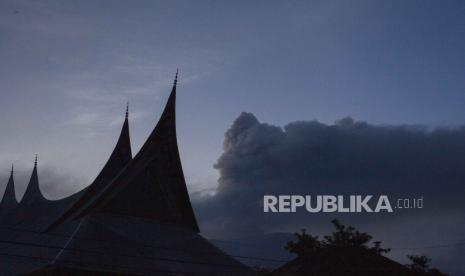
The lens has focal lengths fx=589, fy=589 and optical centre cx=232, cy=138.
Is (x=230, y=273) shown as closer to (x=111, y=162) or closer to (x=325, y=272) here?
(x=325, y=272)

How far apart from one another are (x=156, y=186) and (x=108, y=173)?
6594mm

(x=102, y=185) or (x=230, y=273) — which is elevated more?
(x=102, y=185)

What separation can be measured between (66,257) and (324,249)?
12.6 meters

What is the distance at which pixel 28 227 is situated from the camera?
145ft

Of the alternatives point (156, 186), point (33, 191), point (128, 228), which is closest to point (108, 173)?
point (156, 186)

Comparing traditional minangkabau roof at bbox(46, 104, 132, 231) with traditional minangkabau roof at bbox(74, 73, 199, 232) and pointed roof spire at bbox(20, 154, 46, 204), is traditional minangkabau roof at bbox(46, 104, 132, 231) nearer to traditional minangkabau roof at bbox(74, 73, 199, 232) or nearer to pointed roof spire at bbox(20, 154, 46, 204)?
traditional minangkabau roof at bbox(74, 73, 199, 232)

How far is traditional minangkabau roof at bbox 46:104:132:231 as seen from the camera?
39.2 m

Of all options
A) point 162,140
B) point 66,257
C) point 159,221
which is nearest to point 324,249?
point 66,257

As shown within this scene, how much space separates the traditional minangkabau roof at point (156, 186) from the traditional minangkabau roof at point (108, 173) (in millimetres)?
3076

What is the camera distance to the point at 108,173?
1746 inches

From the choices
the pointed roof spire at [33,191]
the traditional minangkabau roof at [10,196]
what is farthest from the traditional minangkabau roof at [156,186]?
the traditional minangkabau roof at [10,196]

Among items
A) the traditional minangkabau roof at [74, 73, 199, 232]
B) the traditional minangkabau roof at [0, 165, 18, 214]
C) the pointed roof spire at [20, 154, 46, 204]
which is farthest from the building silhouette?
the traditional minangkabau roof at [0, 165, 18, 214]

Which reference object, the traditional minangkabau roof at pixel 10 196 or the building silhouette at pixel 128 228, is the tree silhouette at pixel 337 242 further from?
the traditional minangkabau roof at pixel 10 196

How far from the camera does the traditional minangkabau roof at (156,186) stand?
36875 millimetres
